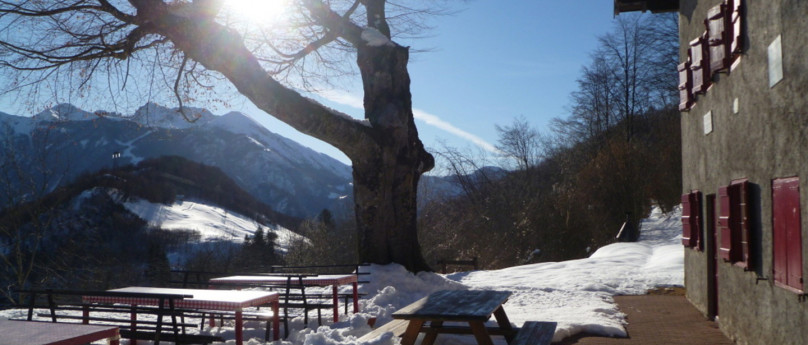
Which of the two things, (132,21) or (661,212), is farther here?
(661,212)

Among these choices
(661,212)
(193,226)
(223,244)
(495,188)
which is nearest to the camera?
(661,212)

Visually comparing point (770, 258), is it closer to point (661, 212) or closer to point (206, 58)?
point (206, 58)

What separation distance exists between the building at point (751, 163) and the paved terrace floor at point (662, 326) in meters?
0.22

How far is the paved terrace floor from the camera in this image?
281 inches

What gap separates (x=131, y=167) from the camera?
112m

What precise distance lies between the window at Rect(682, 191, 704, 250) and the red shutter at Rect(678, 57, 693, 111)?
4.02 feet

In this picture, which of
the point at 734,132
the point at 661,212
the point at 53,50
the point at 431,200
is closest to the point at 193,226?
the point at 431,200

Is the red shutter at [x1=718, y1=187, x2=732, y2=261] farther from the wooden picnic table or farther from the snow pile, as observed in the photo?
the wooden picnic table

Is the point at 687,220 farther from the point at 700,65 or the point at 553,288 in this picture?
the point at 553,288

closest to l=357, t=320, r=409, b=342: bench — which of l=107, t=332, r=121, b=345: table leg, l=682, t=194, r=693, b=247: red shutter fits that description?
l=107, t=332, r=121, b=345: table leg

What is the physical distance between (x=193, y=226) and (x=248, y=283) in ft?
342

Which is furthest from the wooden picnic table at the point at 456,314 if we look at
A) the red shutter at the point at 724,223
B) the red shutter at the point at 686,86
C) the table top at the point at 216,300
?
the red shutter at the point at 686,86

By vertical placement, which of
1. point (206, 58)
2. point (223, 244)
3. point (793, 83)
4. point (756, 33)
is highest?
point (206, 58)

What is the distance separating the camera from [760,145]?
5637 millimetres
